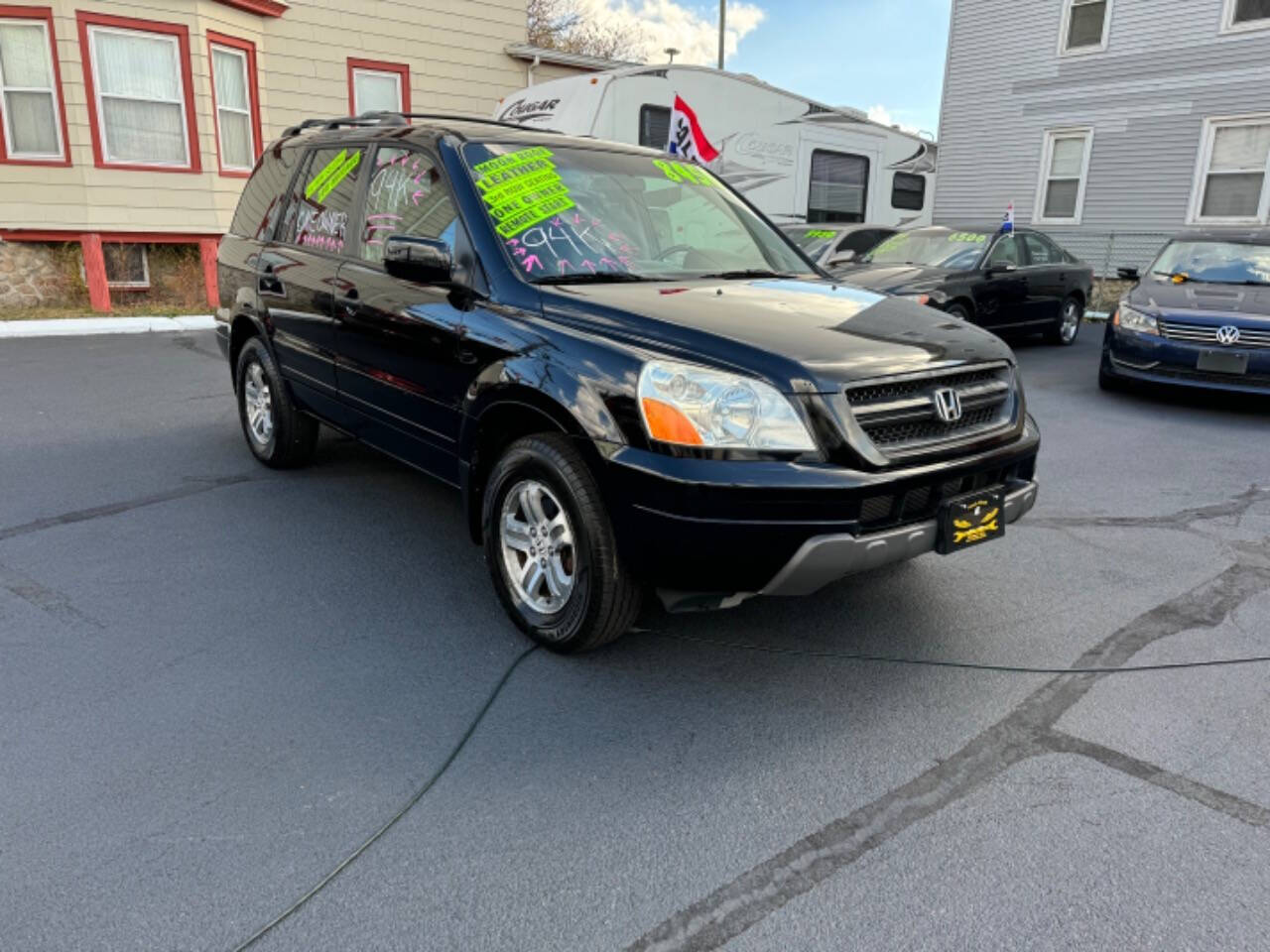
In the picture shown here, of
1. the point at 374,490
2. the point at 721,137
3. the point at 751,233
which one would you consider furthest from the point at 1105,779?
the point at 721,137

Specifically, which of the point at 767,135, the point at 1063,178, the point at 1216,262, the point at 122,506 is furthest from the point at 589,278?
the point at 1063,178

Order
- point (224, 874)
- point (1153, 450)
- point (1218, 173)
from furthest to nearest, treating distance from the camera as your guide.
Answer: point (1218, 173), point (1153, 450), point (224, 874)

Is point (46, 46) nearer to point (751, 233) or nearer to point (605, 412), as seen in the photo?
point (751, 233)

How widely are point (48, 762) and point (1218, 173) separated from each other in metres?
17.5

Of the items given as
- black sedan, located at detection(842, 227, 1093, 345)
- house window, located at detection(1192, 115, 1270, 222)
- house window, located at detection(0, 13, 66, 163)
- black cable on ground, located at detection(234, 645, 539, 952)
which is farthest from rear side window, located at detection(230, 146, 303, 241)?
house window, located at detection(1192, 115, 1270, 222)

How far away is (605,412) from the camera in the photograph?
9.81 ft

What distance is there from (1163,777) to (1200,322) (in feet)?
20.2

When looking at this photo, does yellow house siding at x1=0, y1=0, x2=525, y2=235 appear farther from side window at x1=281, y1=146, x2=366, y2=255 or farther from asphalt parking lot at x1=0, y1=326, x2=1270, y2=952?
asphalt parking lot at x1=0, y1=326, x2=1270, y2=952

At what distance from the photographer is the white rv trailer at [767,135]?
11.6m

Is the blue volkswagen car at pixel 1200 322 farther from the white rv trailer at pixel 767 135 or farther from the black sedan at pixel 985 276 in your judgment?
the white rv trailer at pixel 767 135

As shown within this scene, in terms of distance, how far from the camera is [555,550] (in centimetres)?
332

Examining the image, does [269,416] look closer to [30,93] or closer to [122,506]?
[122,506]

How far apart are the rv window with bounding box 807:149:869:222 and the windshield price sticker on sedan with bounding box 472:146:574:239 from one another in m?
10.9

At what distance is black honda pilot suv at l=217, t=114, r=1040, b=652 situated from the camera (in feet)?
9.37
